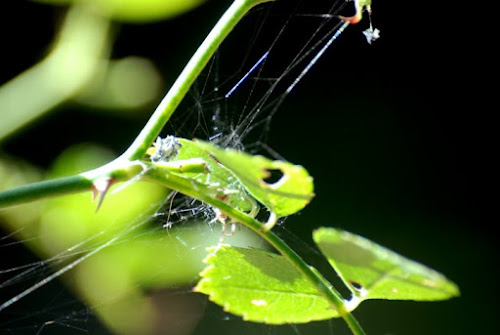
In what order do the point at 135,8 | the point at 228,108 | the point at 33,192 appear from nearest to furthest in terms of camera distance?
the point at 33,192
the point at 135,8
the point at 228,108

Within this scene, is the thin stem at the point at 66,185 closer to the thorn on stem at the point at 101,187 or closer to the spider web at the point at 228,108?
the thorn on stem at the point at 101,187

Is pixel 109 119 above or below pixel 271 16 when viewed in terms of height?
below

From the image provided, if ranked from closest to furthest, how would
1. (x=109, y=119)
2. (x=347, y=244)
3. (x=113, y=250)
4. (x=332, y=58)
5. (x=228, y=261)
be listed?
1. (x=347, y=244)
2. (x=228, y=261)
3. (x=113, y=250)
4. (x=109, y=119)
5. (x=332, y=58)

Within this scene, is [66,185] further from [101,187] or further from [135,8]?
[135,8]

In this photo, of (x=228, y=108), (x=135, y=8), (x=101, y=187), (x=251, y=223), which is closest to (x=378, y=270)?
(x=251, y=223)

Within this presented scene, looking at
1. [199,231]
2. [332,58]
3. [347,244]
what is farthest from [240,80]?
[347,244]

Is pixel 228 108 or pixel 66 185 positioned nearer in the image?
pixel 66 185

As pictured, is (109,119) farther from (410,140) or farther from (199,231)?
(410,140)

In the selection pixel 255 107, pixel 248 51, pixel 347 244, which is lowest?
pixel 255 107
